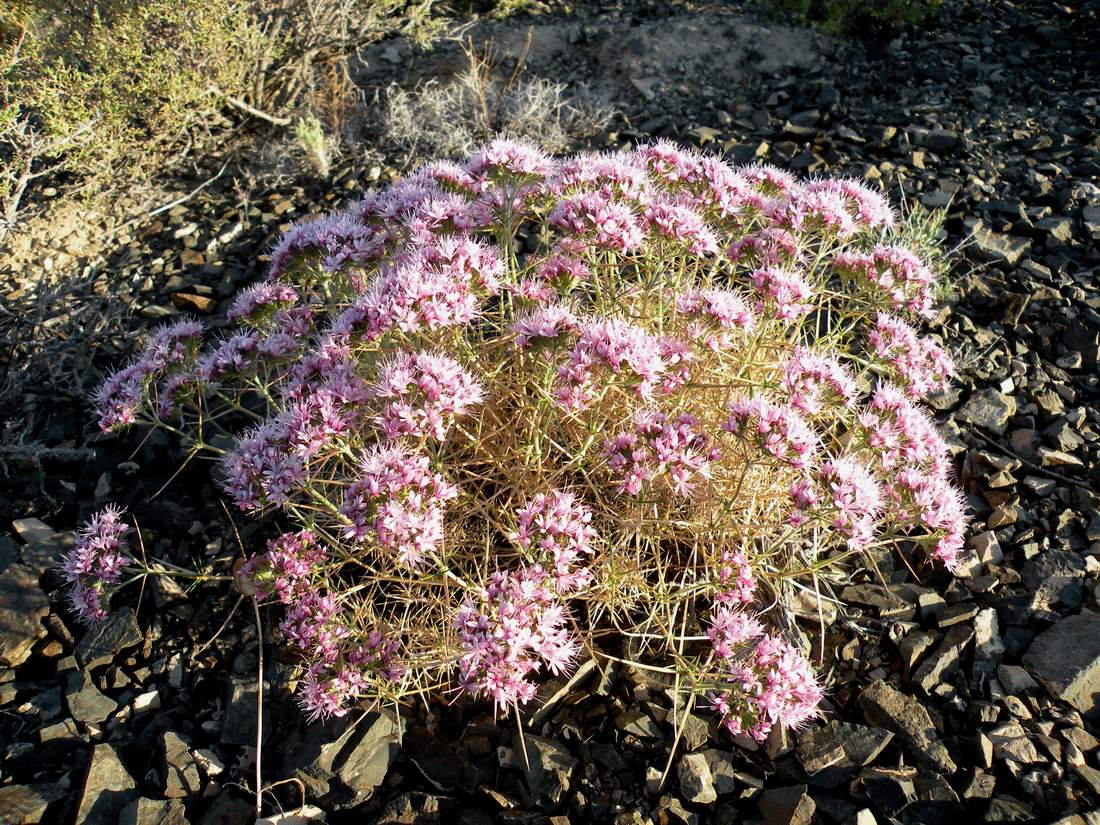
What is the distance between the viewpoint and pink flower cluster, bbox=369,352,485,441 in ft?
7.05

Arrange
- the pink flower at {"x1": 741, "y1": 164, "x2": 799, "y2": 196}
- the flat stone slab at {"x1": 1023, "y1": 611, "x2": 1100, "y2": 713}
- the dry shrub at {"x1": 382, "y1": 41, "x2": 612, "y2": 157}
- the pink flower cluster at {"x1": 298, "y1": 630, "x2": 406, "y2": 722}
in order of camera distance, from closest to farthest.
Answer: the pink flower cluster at {"x1": 298, "y1": 630, "x2": 406, "y2": 722} < the flat stone slab at {"x1": 1023, "y1": 611, "x2": 1100, "y2": 713} < the pink flower at {"x1": 741, "y1": 164, "x2": 799, "y2": 196} < the dry shrub at {"x1": 382, "y1": 41, "x2": 612, "y2": 157}

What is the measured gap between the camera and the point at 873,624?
108 inches

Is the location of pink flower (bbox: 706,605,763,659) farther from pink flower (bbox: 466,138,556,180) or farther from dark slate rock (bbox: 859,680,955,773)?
pink flower (bbox: 466,138,556,180)

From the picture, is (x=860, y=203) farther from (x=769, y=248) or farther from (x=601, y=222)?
(x=601, y=222)

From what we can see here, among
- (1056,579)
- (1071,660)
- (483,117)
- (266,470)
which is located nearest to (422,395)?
(266,470)

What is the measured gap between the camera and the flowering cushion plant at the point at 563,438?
215cm

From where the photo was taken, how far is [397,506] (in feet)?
6.66

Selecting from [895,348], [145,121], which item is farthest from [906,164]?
[145,121]

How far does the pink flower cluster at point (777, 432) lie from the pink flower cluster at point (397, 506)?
827mm

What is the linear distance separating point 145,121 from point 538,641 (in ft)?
15.8

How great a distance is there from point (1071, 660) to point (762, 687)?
1.17 m

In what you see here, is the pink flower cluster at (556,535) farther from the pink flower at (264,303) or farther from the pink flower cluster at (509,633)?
the pink flower at (264,303)

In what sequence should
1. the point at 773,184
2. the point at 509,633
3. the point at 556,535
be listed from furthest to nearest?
the point at 773,184
the point at 556,535
the point at 509,633

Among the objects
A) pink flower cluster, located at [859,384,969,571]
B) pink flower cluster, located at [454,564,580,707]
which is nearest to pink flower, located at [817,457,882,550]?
pink flower cluster, located at [859,384,969,571]
